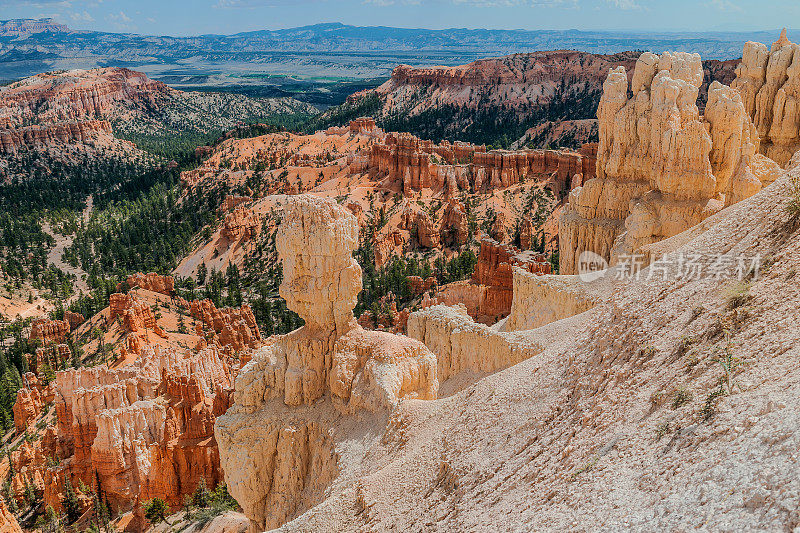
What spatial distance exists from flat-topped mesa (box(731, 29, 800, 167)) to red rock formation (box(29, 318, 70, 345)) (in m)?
47.1

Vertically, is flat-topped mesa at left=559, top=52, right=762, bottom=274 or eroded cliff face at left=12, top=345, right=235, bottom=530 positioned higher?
flat-topped mesa at left=559, top=52, right=762, bottom=274

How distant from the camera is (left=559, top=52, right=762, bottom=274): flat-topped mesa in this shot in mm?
17922

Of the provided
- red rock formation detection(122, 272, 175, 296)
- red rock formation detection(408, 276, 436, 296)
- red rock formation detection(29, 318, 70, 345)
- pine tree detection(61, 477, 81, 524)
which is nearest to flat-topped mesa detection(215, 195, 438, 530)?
pine tree detection(61, 477, 81, 524)

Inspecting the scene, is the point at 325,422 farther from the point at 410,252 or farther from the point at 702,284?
the point at 410,252

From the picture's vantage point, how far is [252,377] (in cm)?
1373

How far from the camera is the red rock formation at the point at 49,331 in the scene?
45.5m

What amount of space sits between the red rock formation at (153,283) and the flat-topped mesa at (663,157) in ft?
135

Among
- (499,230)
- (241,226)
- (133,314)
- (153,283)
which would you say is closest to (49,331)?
(153,283)

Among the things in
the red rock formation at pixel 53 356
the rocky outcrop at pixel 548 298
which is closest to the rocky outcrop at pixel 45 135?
the red rock formation at pixel 53 356

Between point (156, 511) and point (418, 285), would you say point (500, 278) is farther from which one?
point (156, 511)

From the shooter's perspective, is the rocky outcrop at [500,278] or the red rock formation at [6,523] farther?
the rocky outcrop at [500,278]

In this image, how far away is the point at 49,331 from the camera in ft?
151

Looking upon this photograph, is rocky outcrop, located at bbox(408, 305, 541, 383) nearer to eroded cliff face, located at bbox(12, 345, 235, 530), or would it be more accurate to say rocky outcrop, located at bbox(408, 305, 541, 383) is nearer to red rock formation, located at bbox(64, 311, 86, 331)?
eroded cliff face, located at bbox(12, 345, 235, 530)

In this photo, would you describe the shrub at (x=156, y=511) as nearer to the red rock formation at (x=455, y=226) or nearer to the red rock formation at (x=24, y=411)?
the red rock formation at (x=24, y=411)
